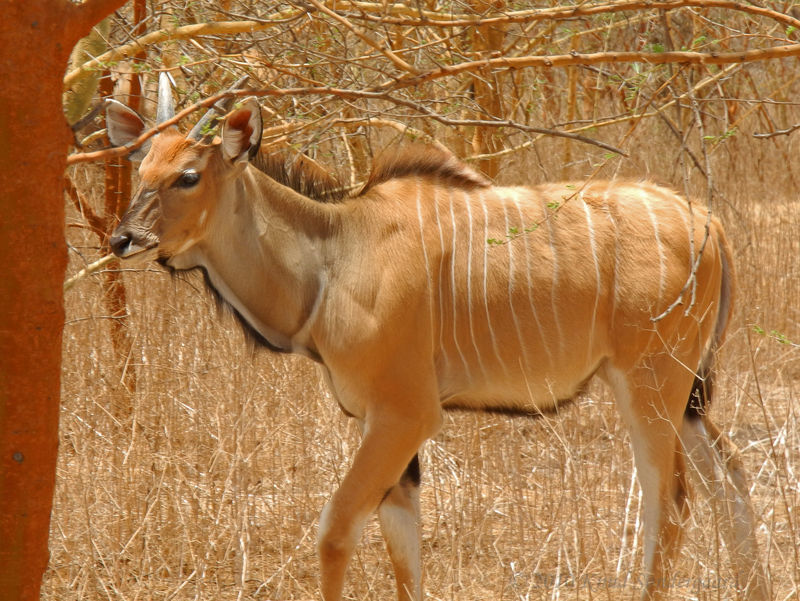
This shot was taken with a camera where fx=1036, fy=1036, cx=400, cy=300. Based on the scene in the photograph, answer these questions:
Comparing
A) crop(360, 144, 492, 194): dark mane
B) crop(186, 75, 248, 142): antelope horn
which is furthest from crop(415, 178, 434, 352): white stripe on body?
crop(186, 75, 248, 142): antelope horn

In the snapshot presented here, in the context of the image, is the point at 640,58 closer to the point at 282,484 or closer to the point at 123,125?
the point at 123,125

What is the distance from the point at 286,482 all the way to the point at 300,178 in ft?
3.53

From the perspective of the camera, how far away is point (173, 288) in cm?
436

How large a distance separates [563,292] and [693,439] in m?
0.65

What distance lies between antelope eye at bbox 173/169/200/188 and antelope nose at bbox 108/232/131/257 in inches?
8.4

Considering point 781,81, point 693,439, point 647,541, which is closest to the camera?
point 647,541

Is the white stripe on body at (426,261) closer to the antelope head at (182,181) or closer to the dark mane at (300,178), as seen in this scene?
the dark mane at (300,178)

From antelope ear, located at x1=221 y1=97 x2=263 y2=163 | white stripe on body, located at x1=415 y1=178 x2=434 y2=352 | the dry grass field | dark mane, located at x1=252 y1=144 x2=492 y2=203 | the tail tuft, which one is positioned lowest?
the dry grass field

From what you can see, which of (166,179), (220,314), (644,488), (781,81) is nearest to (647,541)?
(644,488)

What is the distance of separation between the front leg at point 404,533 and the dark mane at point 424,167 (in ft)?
2.93

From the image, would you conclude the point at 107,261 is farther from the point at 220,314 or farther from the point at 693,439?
the point at 693,439

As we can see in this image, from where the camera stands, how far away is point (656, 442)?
293 centimetres

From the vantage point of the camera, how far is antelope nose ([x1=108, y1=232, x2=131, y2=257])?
2580mm

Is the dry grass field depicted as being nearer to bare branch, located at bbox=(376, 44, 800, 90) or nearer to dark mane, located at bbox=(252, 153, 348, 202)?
dark mane, located at bbox=(252, 153, 348, 202)
